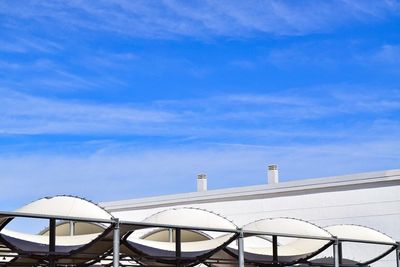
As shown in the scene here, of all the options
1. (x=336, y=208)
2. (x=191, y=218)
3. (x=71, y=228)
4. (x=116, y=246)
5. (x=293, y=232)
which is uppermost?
(x=336, y=208)

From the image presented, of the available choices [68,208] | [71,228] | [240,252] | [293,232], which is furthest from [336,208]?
[68,208]

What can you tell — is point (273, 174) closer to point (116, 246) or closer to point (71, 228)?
point (71, 228)

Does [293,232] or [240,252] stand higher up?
[293,232]

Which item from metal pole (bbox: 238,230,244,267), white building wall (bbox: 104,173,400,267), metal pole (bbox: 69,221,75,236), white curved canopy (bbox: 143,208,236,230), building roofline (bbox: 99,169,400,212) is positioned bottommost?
metal pole (bbox: 238,230,244,267)

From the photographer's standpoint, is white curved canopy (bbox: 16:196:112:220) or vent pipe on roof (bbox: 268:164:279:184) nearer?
white curved canopy (bbox: 16:196:112:220)

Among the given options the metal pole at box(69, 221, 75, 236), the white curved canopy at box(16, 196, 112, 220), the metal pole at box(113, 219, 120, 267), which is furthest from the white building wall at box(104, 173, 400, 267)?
the metal pole at box(113, 219, 120, 267)

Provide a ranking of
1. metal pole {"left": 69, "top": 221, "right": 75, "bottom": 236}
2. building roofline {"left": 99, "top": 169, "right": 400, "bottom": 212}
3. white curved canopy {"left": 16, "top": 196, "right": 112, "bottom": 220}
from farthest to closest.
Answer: building roofline {"left": 99, "top": 169, "right": 400, "bottom": 212} → metal pole {"left": 69, "top": 221, "right": 75, "bottom": 236} → white curved canopy {"left": 16, "top": 196, "right": 112, "bottom": 220}

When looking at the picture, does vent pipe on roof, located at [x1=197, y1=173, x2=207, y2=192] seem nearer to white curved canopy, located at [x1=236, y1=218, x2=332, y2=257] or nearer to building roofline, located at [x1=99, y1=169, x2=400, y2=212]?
building roofline, located at [x1=99, y1=169, x2=400, y2=212]

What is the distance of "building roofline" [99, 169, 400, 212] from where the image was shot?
26.3 meters

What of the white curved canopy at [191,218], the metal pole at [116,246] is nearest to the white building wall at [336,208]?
the white curved canopy at [191,218]

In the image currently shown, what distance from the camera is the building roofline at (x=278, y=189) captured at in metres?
26.3

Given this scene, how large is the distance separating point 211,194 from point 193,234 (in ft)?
21.7

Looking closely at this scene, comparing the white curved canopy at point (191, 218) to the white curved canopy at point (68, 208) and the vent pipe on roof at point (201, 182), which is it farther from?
the vent pipe on roof at point (201, 182)

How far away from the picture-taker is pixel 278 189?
2892cm
